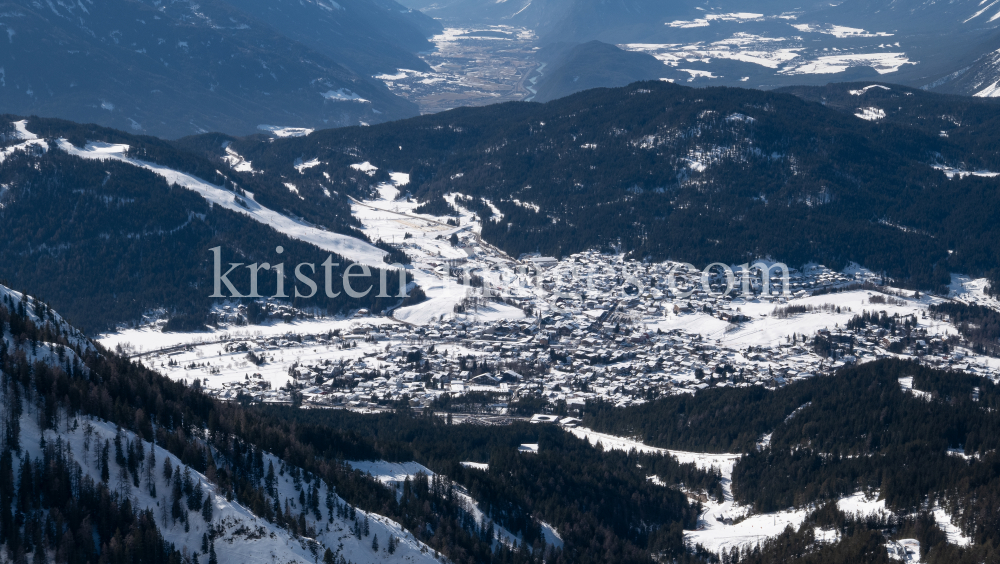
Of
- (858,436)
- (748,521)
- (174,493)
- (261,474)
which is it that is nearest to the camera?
(174,493)

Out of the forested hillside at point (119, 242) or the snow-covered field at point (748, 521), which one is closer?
the snow-covered field at point (748, 521)

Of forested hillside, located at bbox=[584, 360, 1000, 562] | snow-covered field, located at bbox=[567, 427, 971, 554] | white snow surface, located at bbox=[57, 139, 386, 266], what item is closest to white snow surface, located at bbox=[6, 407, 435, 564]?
snow-covered field, located at bbox=[567, 427, 971, 554]

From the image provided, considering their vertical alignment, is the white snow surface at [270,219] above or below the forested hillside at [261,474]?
above

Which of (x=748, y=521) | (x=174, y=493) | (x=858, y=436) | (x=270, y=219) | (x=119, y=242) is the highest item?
(x=270, y=219)

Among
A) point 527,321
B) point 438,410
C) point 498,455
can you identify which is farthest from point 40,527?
point 527,321

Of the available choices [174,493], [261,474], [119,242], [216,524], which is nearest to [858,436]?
[261,474]

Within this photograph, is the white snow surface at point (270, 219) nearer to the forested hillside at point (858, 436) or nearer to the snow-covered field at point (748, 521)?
the forested hillside at point (858, 436)

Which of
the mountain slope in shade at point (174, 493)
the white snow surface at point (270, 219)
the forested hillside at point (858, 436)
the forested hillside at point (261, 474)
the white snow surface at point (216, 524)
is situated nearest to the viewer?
the forested hillside at point (261, 474)

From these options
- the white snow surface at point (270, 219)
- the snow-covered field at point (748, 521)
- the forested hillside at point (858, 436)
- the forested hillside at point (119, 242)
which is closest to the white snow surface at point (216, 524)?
the snow-covered field at point (748, 521)

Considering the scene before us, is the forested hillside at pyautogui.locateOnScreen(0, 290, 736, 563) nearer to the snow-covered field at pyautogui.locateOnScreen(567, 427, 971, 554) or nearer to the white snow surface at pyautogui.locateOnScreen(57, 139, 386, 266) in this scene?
the snow-covered field at pyautogui.locateOnScreen(567, 427, 971, 554)

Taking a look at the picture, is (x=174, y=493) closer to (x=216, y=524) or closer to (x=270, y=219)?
(x=216, y=524)

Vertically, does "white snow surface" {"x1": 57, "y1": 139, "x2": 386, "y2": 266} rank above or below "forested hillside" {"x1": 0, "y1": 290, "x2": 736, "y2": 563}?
above
